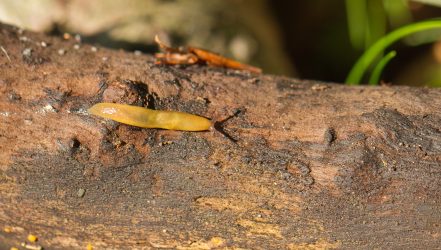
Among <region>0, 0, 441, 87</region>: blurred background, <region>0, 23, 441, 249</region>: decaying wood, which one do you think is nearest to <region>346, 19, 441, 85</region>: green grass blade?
<region>0, 0, 441, 87</region>: blurred background

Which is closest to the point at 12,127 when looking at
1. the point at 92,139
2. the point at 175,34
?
the point at 92,139

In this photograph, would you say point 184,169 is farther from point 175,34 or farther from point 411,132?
point 175,34

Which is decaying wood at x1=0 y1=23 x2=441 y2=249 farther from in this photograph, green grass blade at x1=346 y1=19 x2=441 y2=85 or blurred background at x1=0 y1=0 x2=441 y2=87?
blurred background at x1=0 y1=0 x2=441 y2=87

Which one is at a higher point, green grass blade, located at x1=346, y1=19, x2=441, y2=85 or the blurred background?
the blurred background

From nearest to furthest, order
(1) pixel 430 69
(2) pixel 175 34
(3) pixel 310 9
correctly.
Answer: (2) pixel 175 34
(1) pixel 430 69
(3) pixel 310 9

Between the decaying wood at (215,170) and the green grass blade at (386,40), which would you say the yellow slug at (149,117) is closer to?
the decaying wood at (215,170)

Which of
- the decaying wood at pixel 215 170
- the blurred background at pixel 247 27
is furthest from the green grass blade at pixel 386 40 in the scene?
the decaying wood at pixel 215 170

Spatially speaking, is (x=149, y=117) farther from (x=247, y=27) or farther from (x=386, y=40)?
(x=247, y=27)
